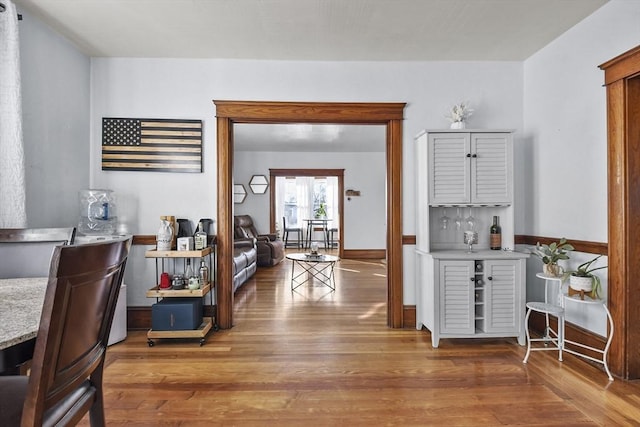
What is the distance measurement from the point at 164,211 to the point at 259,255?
3465 millimetres

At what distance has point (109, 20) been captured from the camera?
2609mm

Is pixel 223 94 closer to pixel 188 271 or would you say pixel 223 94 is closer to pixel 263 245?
pixel 188 271

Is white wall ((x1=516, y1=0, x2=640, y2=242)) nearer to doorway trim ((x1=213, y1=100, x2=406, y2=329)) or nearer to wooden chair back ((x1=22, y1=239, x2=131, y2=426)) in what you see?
doorway trim ((x1=213, y1=100, x2=406, y2=329))

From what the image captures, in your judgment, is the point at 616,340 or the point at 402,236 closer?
the point at 616,340

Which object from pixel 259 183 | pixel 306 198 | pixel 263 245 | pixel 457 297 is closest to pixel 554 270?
pixel 457 297

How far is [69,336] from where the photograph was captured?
90cm

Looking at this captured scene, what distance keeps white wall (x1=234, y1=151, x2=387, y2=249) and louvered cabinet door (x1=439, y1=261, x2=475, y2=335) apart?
5051mm

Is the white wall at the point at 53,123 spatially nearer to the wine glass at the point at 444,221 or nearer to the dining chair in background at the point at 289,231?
the wine glass at the point at 444,221

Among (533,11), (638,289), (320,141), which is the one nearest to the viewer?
(638,289)

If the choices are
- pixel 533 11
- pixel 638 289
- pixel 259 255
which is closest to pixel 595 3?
pixel 533 11

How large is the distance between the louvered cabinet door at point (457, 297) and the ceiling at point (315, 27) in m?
1.97

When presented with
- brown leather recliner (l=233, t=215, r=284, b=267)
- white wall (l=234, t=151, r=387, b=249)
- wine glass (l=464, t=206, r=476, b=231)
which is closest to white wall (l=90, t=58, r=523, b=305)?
wine glass (l=464, t=206, r=476, b=231)

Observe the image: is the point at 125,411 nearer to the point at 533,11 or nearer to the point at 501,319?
the point at 501,319

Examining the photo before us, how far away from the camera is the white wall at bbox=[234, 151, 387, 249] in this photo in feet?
25.6
